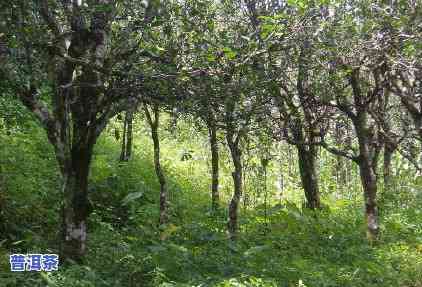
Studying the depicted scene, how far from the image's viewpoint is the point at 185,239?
1112 cm

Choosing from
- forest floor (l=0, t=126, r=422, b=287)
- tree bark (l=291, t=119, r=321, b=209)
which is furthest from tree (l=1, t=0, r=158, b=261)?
tree bark (l=291, t=119, r=321, b=209)

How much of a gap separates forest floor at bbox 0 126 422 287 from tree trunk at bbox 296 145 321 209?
23.0 inches

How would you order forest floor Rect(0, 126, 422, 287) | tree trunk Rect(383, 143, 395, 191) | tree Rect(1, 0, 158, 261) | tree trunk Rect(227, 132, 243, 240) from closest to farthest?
tree Rect(1, 0, 158, 261), forest floor Rect(0, 126, 422, 287), tree trunk Rect(227, 132, 243, 240), tree trunk Rect(383, 143, 395, 191)

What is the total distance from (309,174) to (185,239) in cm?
Answer: 600

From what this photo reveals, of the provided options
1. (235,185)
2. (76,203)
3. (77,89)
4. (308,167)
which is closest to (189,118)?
(235,185)

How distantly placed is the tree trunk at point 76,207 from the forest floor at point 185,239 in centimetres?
36

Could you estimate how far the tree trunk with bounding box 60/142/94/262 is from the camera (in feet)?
26.9

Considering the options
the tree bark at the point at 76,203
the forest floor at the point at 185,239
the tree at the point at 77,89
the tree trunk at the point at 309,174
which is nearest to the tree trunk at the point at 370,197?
the forest floor at the point at 185,239

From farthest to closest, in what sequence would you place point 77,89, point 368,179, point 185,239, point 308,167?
point 308,167 < point 368,179 < point 185,239 < point 77,89

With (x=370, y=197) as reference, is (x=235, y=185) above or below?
above

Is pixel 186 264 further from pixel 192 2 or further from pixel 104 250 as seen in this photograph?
pixel 192 2

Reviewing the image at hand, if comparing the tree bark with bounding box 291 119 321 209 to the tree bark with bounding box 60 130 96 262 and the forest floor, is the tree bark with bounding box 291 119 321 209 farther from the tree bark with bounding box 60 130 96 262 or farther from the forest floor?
the tree bark with bounding box 60 130 96 262

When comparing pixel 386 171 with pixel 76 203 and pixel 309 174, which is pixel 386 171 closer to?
pixel 309 174

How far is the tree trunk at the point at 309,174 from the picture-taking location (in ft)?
51.0
